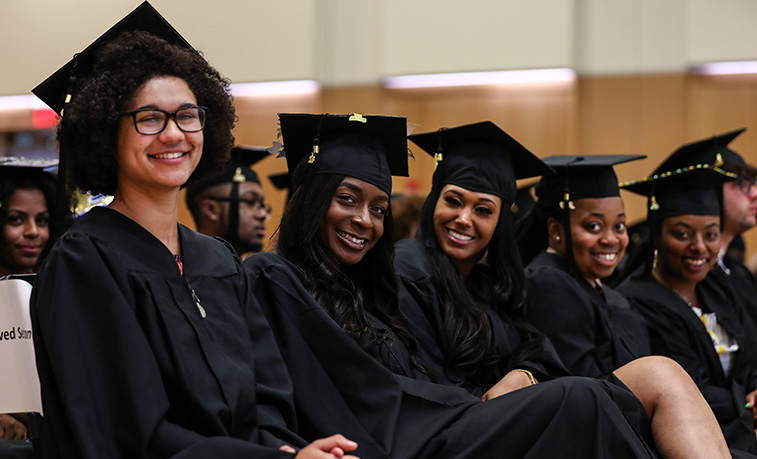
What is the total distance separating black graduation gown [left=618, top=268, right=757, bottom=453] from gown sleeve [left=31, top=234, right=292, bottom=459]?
8.62 feet

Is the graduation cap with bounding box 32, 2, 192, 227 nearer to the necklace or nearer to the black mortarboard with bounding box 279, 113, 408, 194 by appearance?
the black mortarboard with bounding box 279, 113, 408, 194

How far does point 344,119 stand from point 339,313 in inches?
27.6

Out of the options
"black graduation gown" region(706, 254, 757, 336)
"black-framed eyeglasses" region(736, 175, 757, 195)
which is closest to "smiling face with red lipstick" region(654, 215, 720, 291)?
"black graduation gown" region(706, 254, 757, 336)

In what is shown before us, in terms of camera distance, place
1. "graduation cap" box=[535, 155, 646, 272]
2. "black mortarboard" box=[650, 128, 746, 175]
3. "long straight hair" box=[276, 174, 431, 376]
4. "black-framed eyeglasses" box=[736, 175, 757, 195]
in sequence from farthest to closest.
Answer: "black-framed eyeglasses" box=[736, 175, 757, 195] < "black mortarboard" box=[650, 128, 746, 175] < "graduation cap" box=[535, 155, 646, 272] < "long straight hair" box=[276, 174, 431, 376]

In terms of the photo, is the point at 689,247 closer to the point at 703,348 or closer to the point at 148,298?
the point at 703,348

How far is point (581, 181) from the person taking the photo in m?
4.11

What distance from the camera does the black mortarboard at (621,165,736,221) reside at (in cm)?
436

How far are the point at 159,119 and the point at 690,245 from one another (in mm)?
2957

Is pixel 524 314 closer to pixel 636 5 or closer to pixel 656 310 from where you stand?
pixel 656 310

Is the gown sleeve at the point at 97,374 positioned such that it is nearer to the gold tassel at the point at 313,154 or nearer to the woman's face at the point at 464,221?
the gold tassel at the point at 313,154

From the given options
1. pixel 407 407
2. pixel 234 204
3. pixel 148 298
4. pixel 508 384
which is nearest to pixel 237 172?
pixel 234 204

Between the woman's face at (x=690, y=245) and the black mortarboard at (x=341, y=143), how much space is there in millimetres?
1873

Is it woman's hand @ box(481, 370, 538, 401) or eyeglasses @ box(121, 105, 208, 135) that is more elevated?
eyeglasses @ box(121, 105, 208, 135)

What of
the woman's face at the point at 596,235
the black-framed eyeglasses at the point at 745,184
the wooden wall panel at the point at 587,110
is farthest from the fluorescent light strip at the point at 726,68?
the woman's face at the point at 596,235
